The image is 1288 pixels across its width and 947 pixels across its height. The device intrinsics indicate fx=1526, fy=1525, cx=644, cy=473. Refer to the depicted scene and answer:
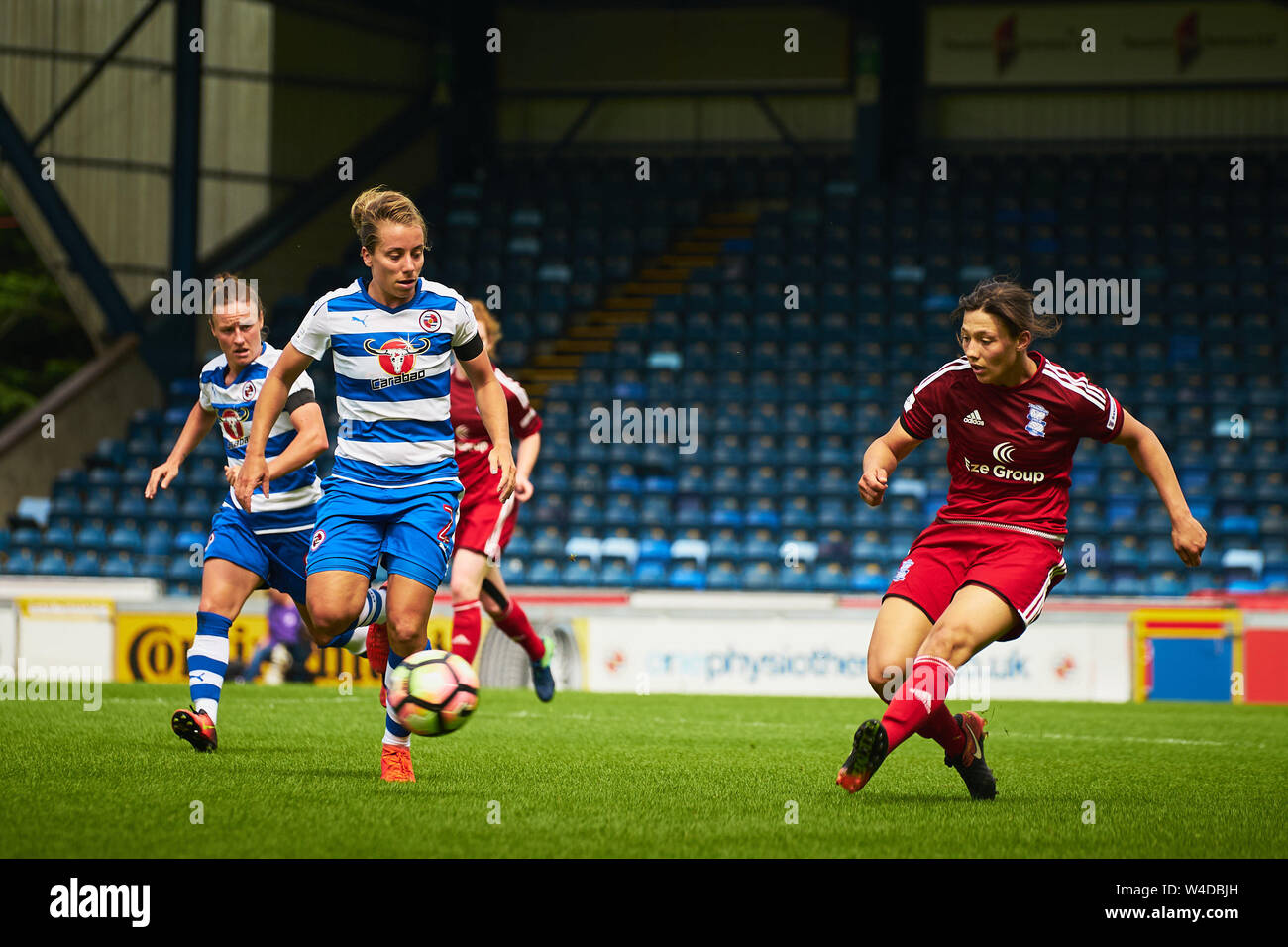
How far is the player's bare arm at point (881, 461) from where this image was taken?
17.1 ft

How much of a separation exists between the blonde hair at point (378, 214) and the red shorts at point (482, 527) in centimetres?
332

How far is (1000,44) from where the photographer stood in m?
23.6

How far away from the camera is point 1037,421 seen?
219 inches

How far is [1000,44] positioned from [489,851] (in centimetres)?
2179

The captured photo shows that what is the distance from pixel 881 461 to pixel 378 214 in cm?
200

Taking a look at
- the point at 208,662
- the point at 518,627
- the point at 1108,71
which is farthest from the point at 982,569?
the point at 1108,71

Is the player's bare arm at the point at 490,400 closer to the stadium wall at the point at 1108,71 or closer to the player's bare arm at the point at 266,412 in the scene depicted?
the player's bare arm at the point at 266,412

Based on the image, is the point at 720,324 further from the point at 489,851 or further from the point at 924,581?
the point at 489,851

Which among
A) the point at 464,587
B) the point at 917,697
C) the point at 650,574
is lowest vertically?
the point at 917,697

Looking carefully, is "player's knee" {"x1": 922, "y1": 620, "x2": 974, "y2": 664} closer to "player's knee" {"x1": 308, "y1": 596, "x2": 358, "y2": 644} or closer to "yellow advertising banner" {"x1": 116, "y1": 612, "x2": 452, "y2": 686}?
"player's knee" {"x1": 308, "y1": 596, "x2": 358, "y2": 644}

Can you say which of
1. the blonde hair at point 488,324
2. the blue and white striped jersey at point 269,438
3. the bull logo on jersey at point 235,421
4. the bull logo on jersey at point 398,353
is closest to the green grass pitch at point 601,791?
the blue and white striped jersey at point 269,438

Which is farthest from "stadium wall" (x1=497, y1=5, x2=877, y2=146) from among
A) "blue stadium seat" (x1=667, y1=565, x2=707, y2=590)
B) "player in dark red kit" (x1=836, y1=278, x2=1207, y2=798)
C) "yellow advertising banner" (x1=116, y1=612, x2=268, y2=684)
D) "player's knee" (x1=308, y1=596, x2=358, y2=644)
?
"player's knee" (x1=308, y1=596, x2=358, y2=644)

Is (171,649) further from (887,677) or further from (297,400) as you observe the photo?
(887,677)

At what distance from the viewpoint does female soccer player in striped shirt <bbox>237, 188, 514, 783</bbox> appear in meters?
5.49
